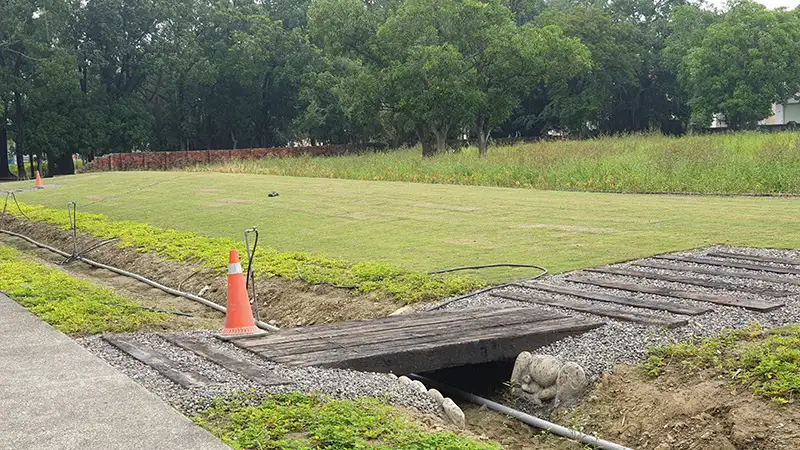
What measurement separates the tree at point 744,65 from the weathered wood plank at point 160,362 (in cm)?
5597

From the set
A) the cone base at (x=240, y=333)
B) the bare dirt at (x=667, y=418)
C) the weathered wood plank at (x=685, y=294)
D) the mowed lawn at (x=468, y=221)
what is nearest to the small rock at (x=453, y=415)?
the bare dirt at (x=667, y=418)

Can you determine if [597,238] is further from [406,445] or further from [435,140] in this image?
[435,140]

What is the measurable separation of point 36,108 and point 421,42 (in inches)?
1080

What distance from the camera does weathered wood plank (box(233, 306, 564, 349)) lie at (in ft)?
25.5

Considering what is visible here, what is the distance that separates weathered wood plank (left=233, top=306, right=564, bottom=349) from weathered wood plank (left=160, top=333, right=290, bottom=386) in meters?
0.29

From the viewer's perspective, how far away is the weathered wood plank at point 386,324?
7.77 metres

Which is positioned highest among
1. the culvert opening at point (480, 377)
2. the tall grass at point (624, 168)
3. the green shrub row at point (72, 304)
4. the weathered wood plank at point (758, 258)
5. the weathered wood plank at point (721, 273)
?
the tall grass at point (624, 168)

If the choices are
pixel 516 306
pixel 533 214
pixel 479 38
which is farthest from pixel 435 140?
pixel 516 306

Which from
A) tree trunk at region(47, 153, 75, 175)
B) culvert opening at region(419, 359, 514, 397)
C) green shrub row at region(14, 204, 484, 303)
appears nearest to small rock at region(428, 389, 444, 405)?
culvert opening at region(419, 359, 514, 397)

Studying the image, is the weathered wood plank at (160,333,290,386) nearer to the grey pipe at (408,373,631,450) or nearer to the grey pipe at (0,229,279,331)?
the grey pipe at (0,229,279,331)

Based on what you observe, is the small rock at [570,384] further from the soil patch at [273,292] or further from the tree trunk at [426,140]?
the tree trunk at [426,140]

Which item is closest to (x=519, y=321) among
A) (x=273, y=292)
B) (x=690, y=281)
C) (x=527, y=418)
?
(x=527, y=418)

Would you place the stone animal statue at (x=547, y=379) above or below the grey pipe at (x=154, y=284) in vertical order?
above

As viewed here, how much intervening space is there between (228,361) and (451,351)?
5.66ft
